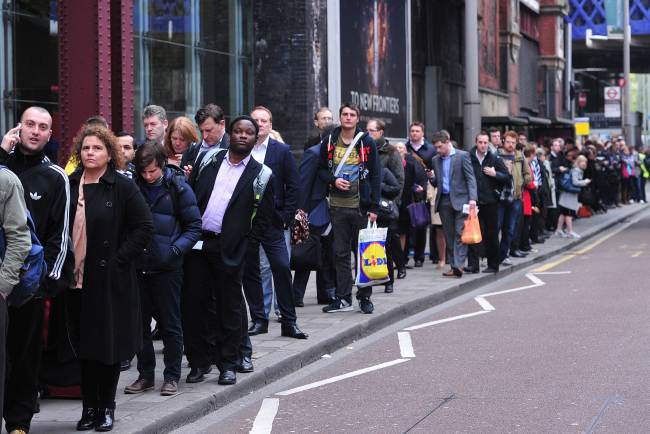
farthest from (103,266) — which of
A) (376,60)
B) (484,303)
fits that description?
(376,60)

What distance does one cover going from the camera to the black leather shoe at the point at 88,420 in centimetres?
701

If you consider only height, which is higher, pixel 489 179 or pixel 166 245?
pixel 489 179

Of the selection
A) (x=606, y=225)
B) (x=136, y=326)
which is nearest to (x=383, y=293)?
(x=136, y=326)

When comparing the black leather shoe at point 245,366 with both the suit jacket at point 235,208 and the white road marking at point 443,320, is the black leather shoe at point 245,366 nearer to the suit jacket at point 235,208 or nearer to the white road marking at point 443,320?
the suit jacket at point 235,208

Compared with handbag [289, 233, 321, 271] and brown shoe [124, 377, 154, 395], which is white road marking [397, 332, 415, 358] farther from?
brown shoe [124, 377, 154, 395]

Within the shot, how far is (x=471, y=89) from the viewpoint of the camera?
70.5 ft

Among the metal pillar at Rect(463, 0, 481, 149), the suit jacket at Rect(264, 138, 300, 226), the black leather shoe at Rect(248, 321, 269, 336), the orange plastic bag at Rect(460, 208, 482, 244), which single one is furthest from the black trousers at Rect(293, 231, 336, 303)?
the metal pillar at Rect(463, 0, 481, 149)

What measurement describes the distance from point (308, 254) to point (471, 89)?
1019 cm

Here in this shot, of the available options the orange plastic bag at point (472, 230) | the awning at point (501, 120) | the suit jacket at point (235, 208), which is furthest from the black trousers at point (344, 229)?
the awning at point (501, 120)

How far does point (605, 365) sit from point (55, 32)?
7.95m

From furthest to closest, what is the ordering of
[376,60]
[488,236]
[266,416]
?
[376,60], [488,236], [266,416]

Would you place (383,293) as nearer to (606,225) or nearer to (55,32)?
(55,32)

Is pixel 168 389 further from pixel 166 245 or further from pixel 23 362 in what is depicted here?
pixel 23 362

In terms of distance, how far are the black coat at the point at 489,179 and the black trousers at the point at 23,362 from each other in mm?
10386
